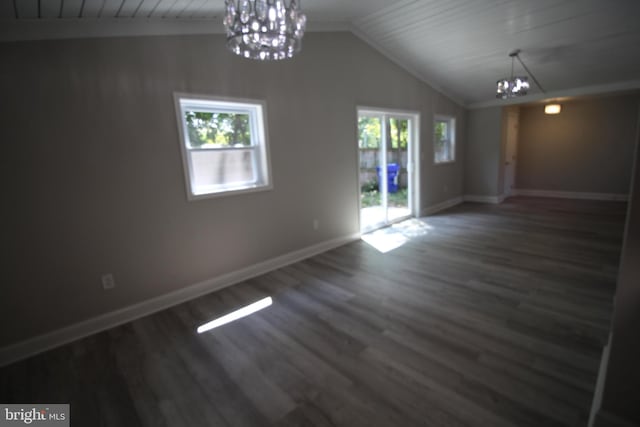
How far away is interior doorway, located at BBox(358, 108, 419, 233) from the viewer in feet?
15.4

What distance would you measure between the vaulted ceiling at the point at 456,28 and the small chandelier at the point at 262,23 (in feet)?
3.48

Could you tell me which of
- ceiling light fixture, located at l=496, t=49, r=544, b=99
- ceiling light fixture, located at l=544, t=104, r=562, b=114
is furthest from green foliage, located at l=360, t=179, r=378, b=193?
ceiling light fixture, located at l=544, t=104, r=562, b=114

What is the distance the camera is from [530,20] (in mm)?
3486

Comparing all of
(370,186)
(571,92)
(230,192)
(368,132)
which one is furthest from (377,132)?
(571,92)

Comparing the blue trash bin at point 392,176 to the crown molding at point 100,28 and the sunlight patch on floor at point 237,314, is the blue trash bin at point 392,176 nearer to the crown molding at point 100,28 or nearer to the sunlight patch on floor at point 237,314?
the sunlight patch on floor at point 237,314

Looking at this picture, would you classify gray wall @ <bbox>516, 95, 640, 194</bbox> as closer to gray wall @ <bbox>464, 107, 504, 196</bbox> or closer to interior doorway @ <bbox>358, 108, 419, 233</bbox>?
gray wall @ <bbox>464, 107, 504, 196</bbox>

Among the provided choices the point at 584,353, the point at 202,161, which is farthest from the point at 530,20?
the point at 202,161

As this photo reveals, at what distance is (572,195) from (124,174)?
348 inches

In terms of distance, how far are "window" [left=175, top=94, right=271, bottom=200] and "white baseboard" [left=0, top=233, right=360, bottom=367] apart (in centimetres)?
92

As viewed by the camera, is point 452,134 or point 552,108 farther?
point 452,134

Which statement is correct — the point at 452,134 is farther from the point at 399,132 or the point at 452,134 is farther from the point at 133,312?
the point at 133,312

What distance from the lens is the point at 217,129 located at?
3049 millimetres

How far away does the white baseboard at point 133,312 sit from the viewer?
216 centimetres

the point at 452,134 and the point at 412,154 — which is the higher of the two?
the point at 452,134
